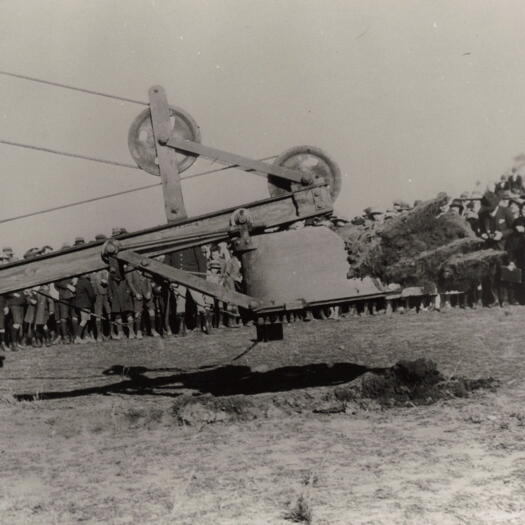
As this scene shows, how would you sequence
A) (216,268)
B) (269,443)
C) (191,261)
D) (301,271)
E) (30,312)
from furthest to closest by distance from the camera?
1. (30,312)
2. (216,268)
3. (191,261)
4. (301,271)
5. (269,443)

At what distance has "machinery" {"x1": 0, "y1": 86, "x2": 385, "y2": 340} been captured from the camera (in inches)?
308

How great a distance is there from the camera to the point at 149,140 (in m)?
8.60

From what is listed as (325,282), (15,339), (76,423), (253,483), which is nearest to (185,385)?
(76,423)

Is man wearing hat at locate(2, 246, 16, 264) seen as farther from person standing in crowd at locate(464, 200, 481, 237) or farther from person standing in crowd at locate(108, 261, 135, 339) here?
person standing in crowd at locate(464, 200, 481, 237)

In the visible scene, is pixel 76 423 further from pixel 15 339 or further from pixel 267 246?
pixel 15 339

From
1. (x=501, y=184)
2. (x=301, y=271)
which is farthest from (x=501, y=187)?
(x=301, y=271)

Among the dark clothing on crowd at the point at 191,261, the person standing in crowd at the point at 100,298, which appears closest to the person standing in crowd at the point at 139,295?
the person standing in crowd at the point at 100,298

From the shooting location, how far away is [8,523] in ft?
15.2

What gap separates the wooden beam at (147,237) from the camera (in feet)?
27.0

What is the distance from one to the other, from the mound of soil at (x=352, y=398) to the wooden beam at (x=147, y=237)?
1.85m

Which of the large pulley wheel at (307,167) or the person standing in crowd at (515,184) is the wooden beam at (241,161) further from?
the person standing in crowd at (515,184)

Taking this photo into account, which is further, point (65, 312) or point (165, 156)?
point (65, 312)

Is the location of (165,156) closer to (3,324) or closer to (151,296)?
(151,296)

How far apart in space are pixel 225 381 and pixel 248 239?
8.48 feet
